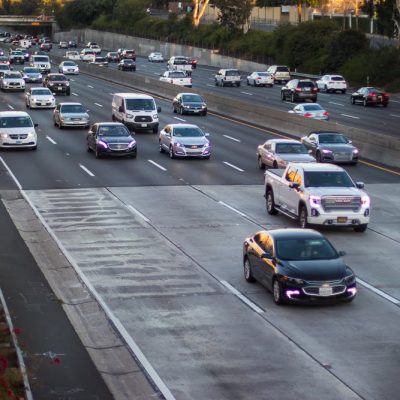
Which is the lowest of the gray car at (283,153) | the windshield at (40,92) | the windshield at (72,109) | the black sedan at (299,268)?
the windshield at (40,92)

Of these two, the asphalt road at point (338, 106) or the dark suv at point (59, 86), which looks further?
the dark suv at point (59, 86)

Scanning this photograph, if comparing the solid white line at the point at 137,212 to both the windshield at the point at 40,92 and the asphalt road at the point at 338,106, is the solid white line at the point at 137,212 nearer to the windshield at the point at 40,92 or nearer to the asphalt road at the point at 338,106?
the asphalt road at the point at 338,106

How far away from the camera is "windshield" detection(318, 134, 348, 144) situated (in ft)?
138

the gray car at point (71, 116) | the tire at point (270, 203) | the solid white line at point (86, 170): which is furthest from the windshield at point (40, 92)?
the tire at point (270, 203)

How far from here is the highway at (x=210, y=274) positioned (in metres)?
15.8

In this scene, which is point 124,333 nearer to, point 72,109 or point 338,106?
point 72,109

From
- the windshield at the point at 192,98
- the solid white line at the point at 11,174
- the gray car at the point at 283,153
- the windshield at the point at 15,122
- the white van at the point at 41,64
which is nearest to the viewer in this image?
the solid white line at the point at 11,174

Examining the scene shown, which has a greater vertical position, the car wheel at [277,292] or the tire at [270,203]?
the car wheel at [277,292]

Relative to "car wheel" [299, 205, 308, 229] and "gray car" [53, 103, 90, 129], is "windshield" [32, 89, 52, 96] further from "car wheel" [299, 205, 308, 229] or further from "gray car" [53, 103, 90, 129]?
"car wheel" [299, 205, 308, 229]

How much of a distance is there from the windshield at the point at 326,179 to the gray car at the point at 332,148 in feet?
42.7

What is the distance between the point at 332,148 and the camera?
41.4 metres

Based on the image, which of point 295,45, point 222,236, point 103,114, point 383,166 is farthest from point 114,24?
point 222,236

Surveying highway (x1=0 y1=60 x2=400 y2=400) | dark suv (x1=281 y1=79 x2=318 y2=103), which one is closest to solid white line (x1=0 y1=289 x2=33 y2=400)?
highway (x1=0 y1=60 x2=400 y2=400)

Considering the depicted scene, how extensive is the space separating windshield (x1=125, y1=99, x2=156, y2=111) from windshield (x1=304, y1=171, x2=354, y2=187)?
25065 millimetres
